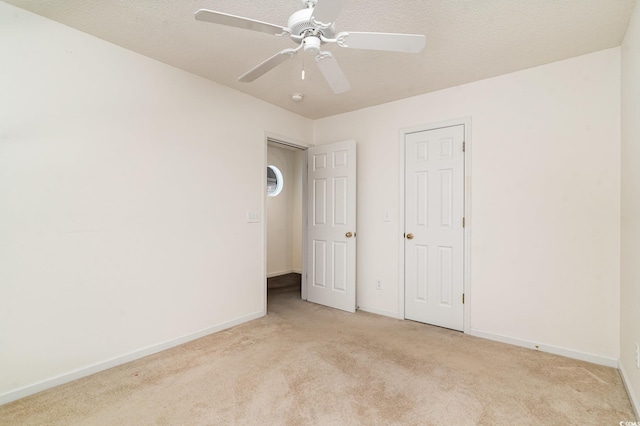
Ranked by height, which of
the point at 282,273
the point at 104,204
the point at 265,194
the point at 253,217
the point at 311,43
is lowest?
the point at 282,273

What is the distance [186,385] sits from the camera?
2.10m

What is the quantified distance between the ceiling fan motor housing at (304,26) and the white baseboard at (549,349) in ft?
9.52

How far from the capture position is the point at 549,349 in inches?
102

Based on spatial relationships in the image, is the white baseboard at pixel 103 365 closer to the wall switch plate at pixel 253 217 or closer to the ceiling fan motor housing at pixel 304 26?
the wall switch plate at pixel 253 217

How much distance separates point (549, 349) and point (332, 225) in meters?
2.44

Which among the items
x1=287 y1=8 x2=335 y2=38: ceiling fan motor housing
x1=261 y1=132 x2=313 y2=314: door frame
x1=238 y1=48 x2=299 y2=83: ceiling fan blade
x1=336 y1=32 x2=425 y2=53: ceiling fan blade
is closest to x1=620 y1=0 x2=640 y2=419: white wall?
x1=336 y1=32 x2=425 y2=53: ceiling fan blade

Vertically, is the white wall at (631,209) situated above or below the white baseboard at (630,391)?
above

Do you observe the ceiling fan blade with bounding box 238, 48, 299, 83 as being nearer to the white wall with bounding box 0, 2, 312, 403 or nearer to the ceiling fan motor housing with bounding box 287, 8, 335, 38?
the ceiling fan motor housing with bounding box 287, 8, 335, 38

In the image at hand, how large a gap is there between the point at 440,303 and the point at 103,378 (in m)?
3.01

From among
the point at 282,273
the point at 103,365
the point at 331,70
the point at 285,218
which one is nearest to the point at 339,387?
the point at 103,365

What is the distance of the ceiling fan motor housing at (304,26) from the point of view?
4.79 ft

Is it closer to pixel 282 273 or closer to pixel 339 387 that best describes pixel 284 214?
pixel 282 273

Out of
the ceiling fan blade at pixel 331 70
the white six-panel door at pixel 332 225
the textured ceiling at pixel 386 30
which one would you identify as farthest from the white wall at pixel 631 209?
the white six-panel door at pixel 332 225

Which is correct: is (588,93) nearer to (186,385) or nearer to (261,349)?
(261,349)
